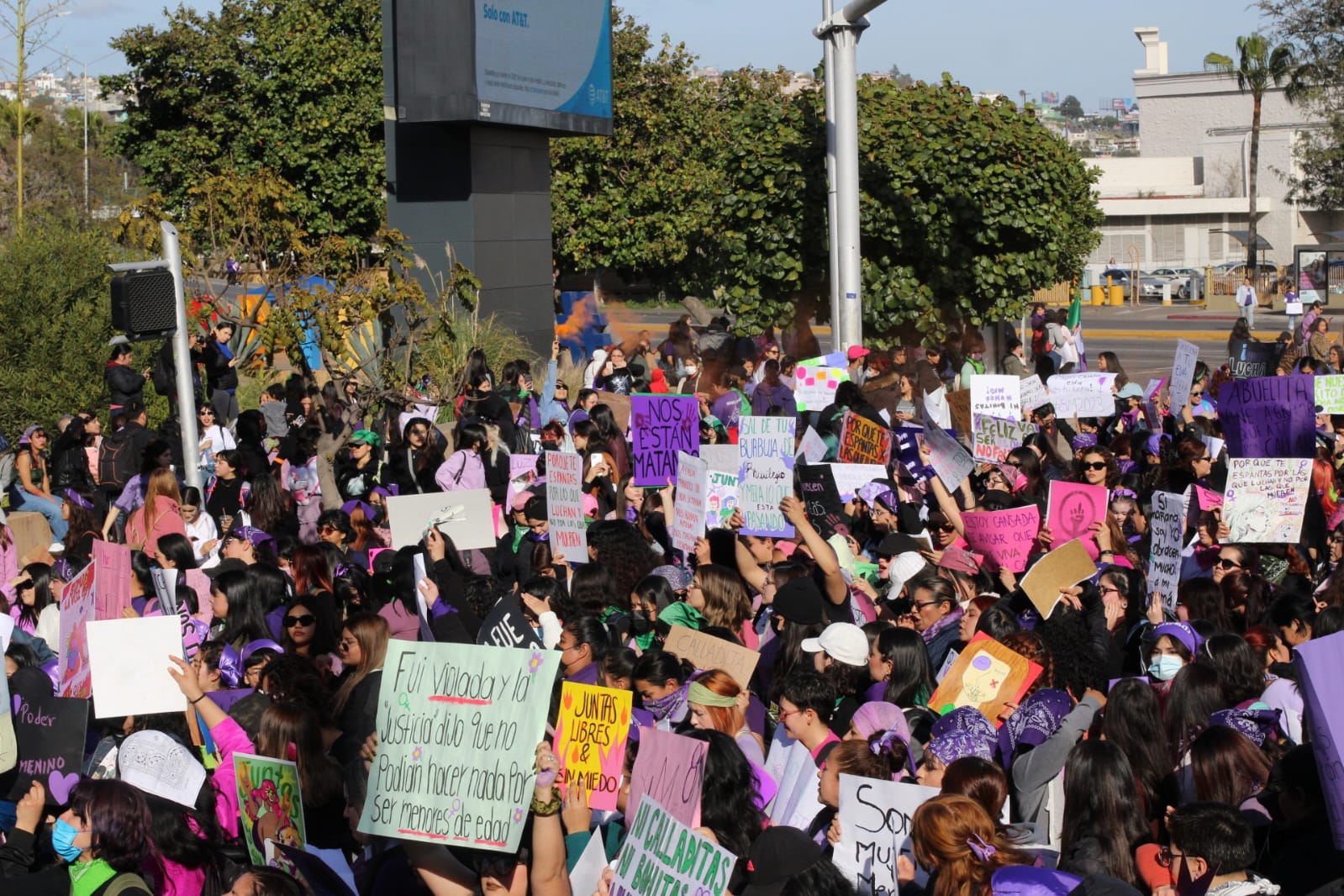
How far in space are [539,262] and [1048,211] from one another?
738 centimetres

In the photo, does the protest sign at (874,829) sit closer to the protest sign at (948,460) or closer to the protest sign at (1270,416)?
the protest sign at (948,460)

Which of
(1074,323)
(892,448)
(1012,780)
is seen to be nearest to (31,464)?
(892,448)

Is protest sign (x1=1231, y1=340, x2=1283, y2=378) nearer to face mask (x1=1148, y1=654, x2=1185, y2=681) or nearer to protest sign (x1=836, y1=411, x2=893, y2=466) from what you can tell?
protest sign (x1=836, y1=411, x2=893, y2=466)

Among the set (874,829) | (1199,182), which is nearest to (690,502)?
(874,829)

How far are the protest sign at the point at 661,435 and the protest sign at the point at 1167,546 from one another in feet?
12.2

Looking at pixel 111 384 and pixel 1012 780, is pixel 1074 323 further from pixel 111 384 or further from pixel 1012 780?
pixel 1012 780

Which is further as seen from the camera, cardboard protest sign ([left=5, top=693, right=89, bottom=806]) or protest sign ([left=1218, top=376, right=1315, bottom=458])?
protest sign ([left=1218, top=376, right=1315, bottom=458])

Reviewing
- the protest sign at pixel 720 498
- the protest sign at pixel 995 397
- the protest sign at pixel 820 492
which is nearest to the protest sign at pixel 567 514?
the protest sign at pixel 720 498

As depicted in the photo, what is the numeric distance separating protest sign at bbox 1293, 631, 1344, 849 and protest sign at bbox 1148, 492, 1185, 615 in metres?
3.27

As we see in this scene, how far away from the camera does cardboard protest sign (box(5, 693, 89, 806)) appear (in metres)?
6.09

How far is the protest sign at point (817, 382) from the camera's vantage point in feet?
45.7

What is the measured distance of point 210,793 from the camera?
5.85 meters

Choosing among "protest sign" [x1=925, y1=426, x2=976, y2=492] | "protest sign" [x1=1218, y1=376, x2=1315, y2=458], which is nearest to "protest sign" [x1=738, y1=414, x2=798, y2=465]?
"protest sign" [x1=925, y1=426, x2=976, y2=492]

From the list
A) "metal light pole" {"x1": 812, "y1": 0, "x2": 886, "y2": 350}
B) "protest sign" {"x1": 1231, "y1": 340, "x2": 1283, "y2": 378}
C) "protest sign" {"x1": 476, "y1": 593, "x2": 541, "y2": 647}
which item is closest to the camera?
"protest sign" {"x1": 476, "y1": 593, "x2": 541, "y2": 647}
